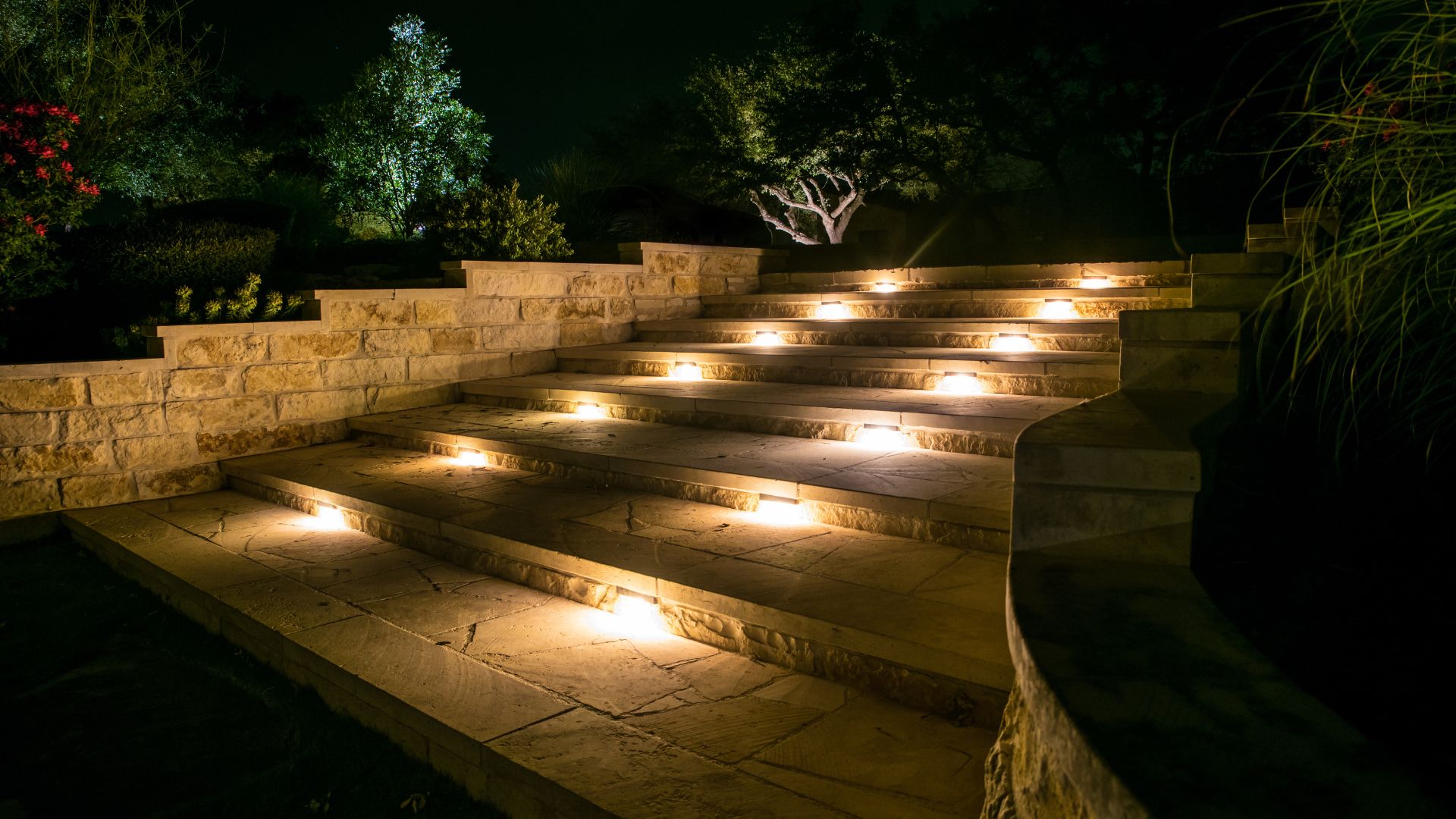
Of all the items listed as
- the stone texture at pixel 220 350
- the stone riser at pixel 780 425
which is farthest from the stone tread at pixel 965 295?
the stone texture at pixel 220 350

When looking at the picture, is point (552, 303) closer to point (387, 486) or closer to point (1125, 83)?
point (387, 486)

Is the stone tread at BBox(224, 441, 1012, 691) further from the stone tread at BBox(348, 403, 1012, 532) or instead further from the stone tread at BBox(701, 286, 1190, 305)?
the stone tread at BBox(701, 286, 1190, 305)

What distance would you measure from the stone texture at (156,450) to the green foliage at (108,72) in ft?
12.6

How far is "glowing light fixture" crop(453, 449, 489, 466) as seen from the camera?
5.69m

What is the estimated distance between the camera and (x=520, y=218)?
788 cm

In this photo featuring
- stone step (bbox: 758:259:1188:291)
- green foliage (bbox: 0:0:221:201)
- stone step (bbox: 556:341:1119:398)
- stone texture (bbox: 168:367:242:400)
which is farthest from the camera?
green foliage (bbox: 0:0:221:201)

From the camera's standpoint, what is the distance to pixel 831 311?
7.99 meters

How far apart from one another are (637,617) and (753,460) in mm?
1412

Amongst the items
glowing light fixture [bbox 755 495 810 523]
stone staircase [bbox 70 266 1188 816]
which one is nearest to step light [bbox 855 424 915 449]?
stone staircase [bbox 70 266 1188 816]

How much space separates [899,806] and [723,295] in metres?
7.31

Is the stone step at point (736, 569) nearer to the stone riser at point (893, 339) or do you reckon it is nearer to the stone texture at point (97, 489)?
the stone texture at point (97, 489)

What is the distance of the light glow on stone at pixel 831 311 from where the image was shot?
25.9ft

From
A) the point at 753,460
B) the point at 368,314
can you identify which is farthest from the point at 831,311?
the point at 368,314

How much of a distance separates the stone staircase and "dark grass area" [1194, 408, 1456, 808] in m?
0.73
